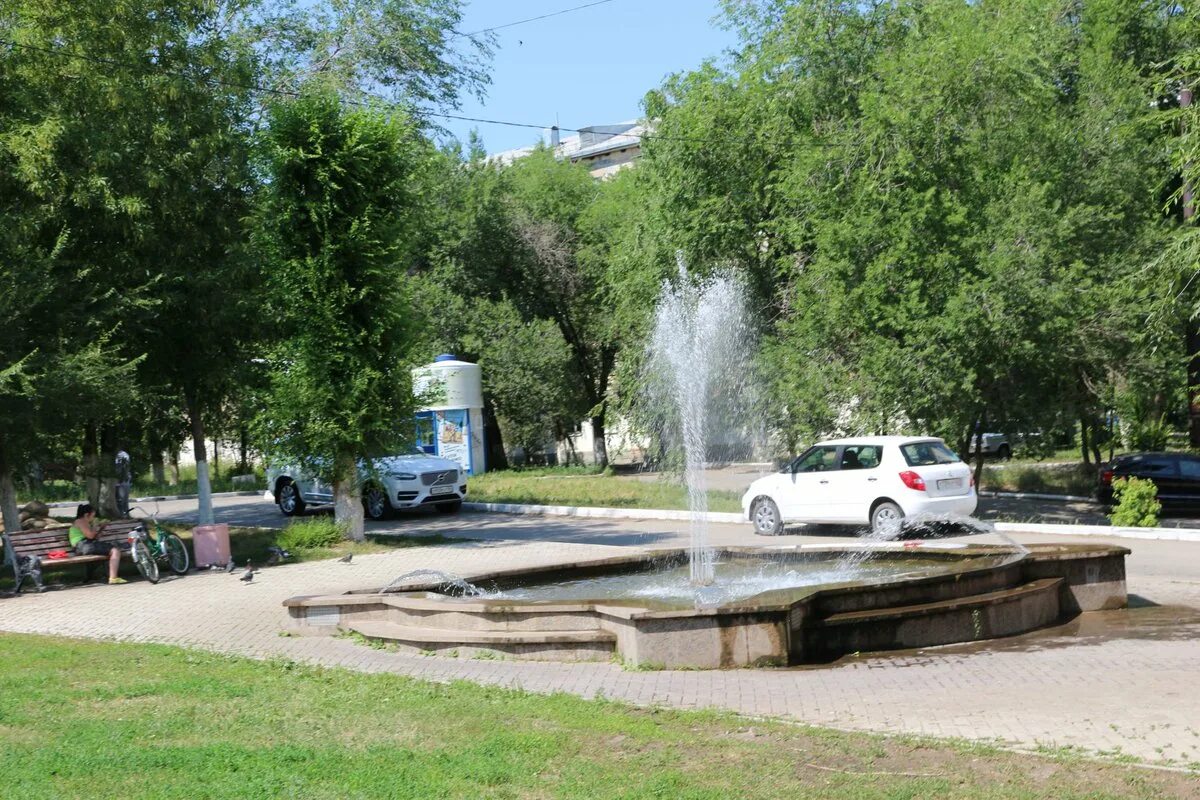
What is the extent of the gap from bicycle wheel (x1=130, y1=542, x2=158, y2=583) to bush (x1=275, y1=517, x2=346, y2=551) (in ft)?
10.7

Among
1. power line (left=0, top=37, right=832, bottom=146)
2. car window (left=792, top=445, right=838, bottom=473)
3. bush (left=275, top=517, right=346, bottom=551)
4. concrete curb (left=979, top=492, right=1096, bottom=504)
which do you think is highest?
power line (left=0, top=37, right=832, bottom=146)

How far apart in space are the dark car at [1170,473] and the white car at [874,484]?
7684 millimetres

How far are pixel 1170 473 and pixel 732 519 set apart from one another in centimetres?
936

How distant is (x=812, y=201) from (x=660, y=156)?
5.49 m

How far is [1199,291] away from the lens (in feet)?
63.8

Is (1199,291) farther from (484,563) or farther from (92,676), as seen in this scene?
(92,676)

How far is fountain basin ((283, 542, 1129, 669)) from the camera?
376 inches

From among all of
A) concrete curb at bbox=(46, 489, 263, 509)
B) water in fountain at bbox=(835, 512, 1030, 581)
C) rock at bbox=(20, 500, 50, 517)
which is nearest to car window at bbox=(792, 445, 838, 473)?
water in fountain at bbox=(835, 512, 1030, 581)

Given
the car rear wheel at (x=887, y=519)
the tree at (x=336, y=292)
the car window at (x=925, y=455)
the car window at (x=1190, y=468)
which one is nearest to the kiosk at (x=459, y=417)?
the tree at (x=336, y=292)

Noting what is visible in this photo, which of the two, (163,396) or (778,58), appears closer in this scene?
(163,396)

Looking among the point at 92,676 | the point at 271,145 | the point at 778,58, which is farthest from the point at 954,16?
the point at 92,676

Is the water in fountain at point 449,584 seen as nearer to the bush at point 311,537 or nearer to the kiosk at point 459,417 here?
the bush at point 311,537

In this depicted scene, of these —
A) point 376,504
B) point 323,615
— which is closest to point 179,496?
point 376,504

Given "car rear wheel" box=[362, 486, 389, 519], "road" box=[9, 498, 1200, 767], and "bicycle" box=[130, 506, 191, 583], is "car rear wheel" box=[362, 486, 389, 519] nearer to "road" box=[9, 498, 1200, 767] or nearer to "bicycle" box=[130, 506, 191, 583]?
"bicycle" box=[130, 506, 191, 583]
